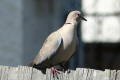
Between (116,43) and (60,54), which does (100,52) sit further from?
(60,54)

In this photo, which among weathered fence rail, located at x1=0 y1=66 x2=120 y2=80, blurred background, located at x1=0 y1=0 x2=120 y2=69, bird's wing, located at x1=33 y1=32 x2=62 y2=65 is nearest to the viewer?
weathered fence rail, located at x1=0 y1=66 x2=120 y2=80

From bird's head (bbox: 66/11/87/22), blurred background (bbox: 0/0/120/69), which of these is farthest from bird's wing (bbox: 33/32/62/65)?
blurred background (bbox: 0/0/120/69)

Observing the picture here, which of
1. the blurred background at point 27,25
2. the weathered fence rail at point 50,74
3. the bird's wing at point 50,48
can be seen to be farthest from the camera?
the blurred background at point 27,25

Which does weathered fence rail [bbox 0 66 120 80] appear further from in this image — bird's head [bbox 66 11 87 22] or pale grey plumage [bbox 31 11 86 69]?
bird's head [bbox 66 11 87 22]

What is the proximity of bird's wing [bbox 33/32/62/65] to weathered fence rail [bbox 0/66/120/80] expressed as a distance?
639 mm

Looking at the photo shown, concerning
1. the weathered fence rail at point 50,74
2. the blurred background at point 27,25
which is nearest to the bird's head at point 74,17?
the weathered fence rail at point 50,74

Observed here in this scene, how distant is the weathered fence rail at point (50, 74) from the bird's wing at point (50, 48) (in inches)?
25.2

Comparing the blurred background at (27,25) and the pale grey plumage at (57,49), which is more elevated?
the blurred background at (27,25)

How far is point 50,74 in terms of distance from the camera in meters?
5.29

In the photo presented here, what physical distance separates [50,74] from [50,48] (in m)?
0.83

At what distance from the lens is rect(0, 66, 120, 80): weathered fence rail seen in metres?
5.04

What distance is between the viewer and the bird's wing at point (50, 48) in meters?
6.01

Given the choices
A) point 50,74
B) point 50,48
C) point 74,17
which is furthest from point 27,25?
point 50,74

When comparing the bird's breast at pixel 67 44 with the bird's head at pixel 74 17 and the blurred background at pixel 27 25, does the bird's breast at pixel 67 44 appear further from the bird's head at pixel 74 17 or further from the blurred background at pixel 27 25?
the blurred background at pixel 27 25
